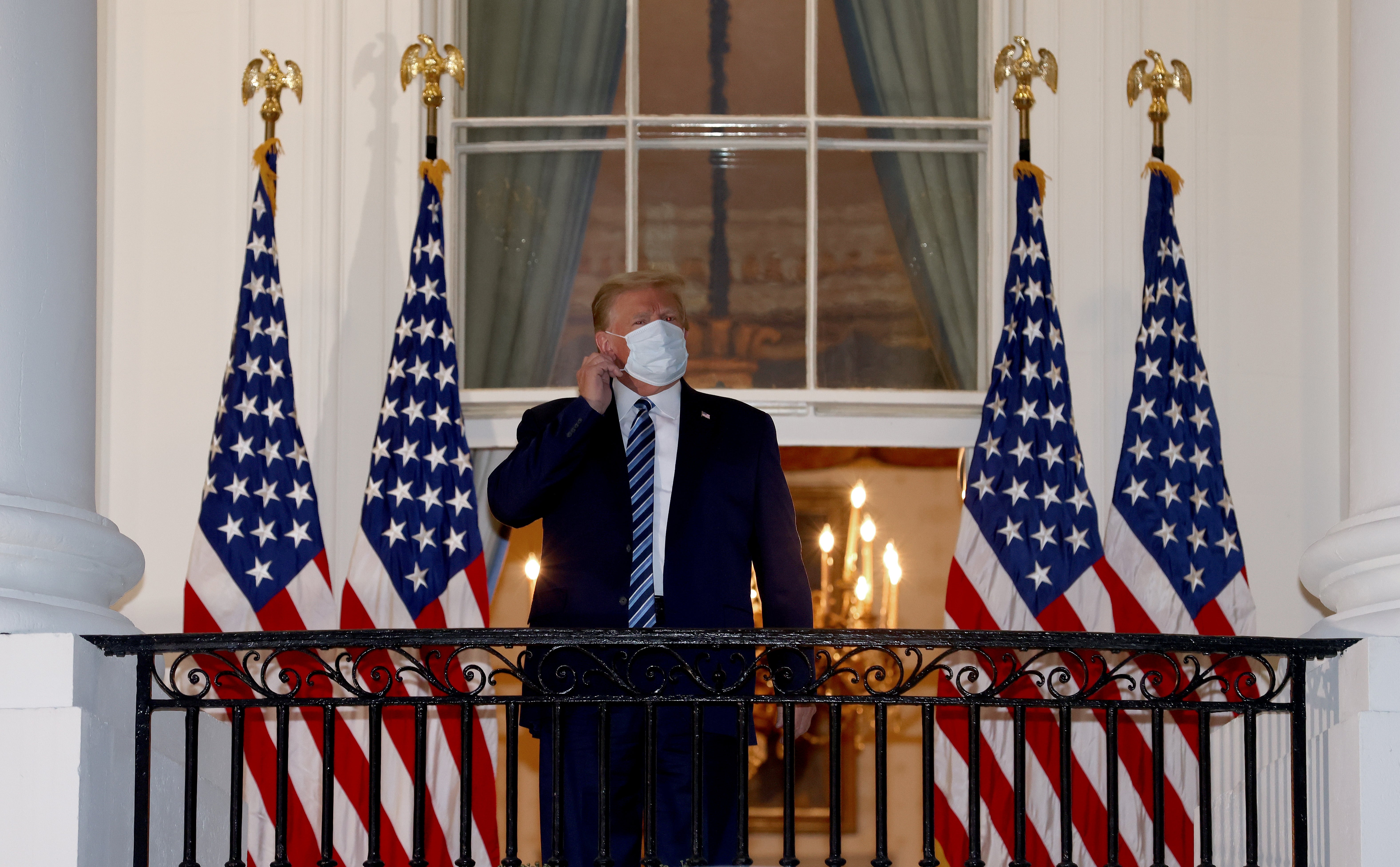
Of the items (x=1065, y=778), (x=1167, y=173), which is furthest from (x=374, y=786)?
(x=1167, y=173)

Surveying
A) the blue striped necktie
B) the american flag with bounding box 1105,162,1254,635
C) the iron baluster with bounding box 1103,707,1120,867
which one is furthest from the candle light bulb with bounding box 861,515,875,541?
the iron baluster with bounding box 1103,707,1120,867

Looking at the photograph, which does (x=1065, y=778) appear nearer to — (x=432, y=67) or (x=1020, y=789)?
(x=1020, y=789)

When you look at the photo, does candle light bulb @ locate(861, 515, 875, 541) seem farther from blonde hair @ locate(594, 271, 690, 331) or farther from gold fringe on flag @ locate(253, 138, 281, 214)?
gold fringe on flag @ locate(253, 138, 281, 214)

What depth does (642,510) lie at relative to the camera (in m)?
3.87

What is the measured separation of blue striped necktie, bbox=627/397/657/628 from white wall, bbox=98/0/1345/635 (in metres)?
2.03

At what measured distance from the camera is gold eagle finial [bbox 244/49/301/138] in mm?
5500

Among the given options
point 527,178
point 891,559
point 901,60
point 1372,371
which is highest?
point 901,60

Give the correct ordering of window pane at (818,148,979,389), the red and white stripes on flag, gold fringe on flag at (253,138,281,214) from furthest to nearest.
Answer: window pane at (818,148,979,389)
gold fringe on flag at (253,138,281,214)
the red and white stripes on flag

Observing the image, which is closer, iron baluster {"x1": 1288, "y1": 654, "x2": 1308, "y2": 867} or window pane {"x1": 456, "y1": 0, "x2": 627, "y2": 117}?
iron baluster {"x1": 1288, "y1": 654, "x2": 1308, "y2": 867}

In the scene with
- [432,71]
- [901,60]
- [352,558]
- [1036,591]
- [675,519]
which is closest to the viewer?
[675,519]

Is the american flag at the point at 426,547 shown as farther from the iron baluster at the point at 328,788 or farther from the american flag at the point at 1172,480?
the american flag at the point at 1172,480

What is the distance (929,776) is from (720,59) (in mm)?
3364

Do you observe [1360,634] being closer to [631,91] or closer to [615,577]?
[615,577]

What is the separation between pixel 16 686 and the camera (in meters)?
3.47
